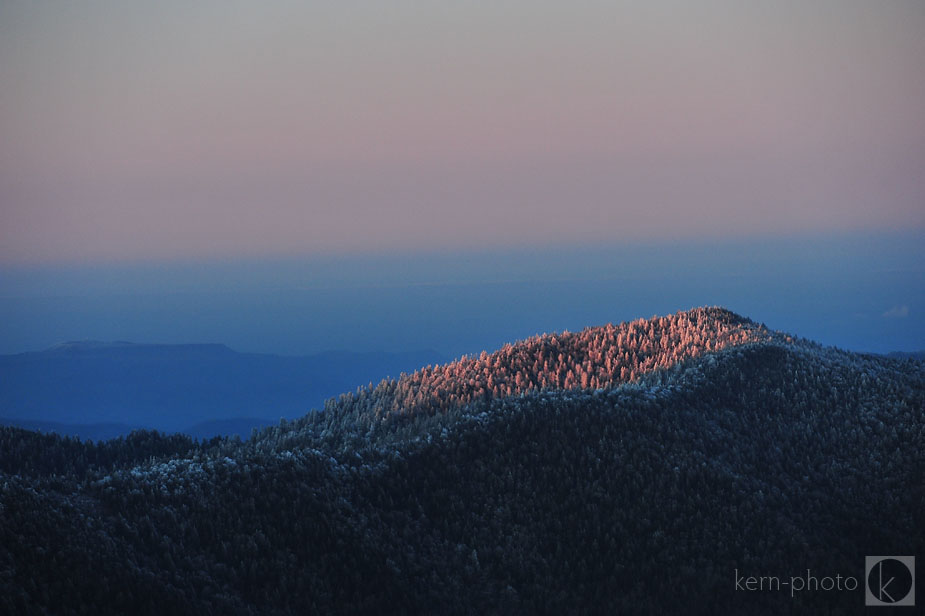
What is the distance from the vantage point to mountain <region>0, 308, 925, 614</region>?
14.0 metres

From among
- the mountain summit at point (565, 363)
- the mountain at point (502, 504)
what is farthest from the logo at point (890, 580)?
the mountain summit at point (565, 363)

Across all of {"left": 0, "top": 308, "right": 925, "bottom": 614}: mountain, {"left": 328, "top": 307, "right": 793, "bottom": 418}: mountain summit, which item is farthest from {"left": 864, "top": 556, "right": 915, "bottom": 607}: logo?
{"left": 328, "top": 307, "right": 793, "bottom": 418}: mountain summit

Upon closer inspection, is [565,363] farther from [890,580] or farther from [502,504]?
[890,580]

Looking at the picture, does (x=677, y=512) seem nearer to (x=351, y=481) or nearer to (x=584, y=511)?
(x=584, y=511)

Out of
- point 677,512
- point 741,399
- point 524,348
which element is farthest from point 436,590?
point 524,348

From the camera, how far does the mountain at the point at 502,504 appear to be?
1401 cm

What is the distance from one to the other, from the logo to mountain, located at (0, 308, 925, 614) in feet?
1.03

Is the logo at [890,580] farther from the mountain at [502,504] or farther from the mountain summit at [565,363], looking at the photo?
the mountain summit at [565,363]

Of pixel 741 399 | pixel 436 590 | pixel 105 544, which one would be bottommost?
pixel 436 590

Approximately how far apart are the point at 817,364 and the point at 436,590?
49.9 feet

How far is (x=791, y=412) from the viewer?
2209cm

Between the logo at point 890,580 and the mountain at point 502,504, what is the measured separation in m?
0.31

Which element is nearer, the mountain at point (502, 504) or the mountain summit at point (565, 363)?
the mountain at point (502, 504)

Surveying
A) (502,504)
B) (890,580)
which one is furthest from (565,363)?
(890,580)
